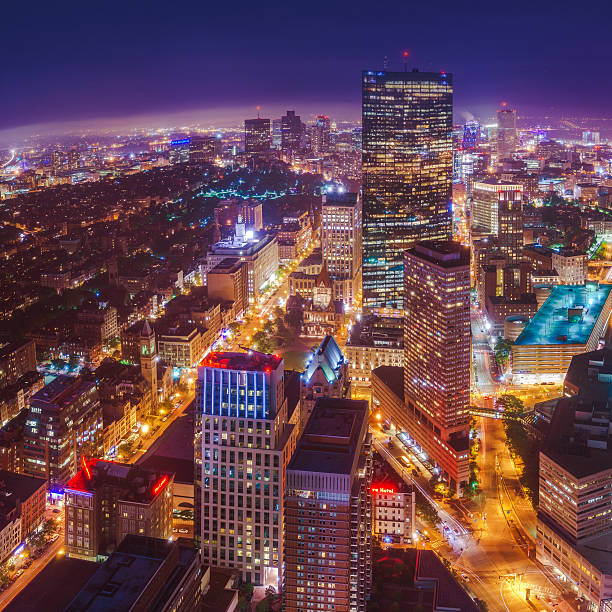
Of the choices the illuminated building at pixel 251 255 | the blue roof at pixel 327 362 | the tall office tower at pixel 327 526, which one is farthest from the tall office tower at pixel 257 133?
the tall office tower at pixel 327 526

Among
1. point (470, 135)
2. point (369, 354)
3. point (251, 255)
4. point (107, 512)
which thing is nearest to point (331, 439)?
point (107, 512)

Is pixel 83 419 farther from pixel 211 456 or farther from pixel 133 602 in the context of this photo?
pixel 133 602

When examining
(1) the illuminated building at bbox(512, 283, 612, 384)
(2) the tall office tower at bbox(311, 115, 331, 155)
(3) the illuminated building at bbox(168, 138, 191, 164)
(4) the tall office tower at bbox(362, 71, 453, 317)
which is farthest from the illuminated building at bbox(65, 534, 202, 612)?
(3) the illuminated building at bbox(168, 138, 191, 164)

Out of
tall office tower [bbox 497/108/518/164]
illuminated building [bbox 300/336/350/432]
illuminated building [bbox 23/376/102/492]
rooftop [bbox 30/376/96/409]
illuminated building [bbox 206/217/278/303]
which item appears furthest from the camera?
tall office tower [bbox 497/108/518/164]

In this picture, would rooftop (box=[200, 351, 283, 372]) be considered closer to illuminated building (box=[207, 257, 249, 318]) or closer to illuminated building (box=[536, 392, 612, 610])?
illuminated building (box=[536, 392, 612, 610])

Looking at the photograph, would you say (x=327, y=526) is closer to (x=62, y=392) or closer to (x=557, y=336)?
(x=62, y=392)

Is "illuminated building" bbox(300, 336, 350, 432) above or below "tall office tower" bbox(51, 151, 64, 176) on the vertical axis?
below

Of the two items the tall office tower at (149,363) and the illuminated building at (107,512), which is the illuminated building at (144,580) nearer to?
the illuminated building at (107,512)
